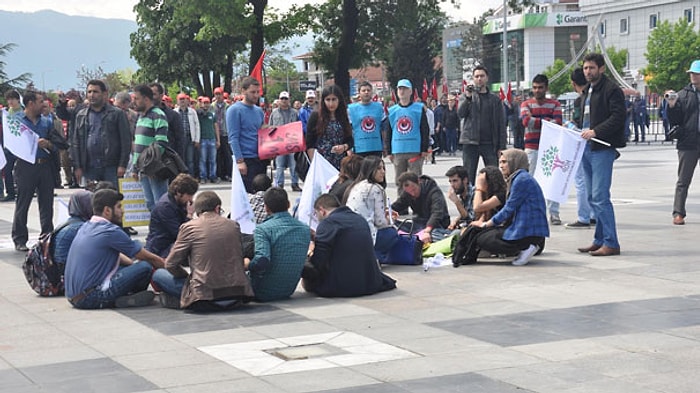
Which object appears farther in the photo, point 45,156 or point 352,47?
point 352,47

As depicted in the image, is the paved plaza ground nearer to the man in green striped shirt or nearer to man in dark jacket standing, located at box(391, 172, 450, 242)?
man in dark jacket standing, located at box(391, 172, 450, 242)

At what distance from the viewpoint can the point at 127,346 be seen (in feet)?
25.0

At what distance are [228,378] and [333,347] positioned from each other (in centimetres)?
102

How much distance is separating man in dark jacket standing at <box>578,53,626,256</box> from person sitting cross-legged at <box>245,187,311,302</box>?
358 centimetres

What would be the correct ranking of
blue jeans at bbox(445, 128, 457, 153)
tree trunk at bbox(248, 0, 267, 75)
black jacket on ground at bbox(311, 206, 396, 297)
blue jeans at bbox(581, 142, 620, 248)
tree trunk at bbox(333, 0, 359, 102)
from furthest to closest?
tree trunk at bbox(333, 0, 359, 102), tree trunk at bbox(248, 0, 267, 75), blue jeans at bbox(445, 128, 457, 153), blue jeans at bbox(581, 142, 620, 248), black jacket on ground at bbox(311, 206, 396, 297)

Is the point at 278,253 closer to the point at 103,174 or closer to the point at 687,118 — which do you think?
the point at 103,174

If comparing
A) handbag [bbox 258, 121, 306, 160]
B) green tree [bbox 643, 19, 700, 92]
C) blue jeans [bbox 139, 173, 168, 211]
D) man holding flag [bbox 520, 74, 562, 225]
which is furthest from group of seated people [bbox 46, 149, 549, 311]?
green tree [bbox 643, 19, 700, 92]

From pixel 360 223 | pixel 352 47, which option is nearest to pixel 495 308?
pixel 360 223

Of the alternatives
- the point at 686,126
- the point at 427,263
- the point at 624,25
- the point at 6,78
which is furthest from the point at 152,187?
the point at 624,25

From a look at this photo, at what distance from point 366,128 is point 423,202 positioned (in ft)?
6.41

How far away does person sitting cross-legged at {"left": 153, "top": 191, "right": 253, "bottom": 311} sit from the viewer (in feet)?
28.5

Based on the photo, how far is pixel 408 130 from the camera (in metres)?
14.1

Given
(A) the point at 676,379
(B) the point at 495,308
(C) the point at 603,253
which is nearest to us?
(A) the point at 676,379

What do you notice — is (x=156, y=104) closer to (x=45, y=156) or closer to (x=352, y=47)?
(x=45, y=156)
